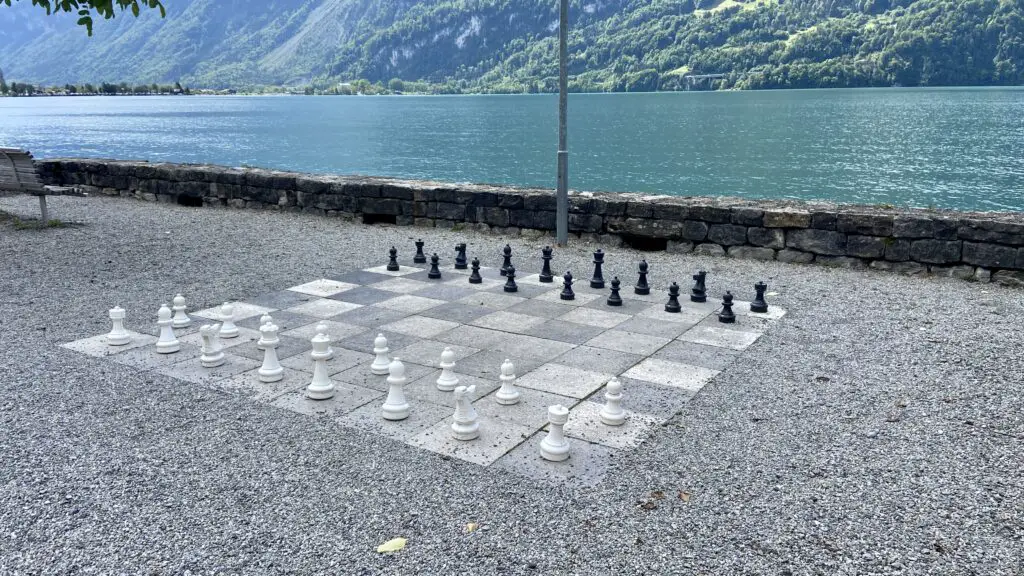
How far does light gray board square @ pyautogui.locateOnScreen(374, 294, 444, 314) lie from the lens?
776 cm

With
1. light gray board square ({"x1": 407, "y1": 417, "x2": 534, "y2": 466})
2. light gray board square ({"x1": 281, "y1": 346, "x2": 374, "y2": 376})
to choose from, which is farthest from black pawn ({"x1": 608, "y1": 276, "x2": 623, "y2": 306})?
light gray board square ({"x1": 407, "y1": 417, "x2": 534, "y2": 466})

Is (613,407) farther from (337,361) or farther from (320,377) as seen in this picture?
(337,361)

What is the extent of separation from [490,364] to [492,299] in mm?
2090

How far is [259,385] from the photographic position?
5.62m

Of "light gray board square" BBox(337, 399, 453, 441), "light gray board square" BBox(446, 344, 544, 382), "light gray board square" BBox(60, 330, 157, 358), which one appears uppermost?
"light gray board square" BBox(60, 330, 157, 358)

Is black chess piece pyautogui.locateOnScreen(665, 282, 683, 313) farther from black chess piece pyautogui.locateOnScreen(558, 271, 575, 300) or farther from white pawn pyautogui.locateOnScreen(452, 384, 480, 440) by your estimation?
white pawn pyautogui.locateOnScreen(452, 384, 480, 440)

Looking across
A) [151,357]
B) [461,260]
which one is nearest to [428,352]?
[151,357]

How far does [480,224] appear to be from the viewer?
40.3 ft

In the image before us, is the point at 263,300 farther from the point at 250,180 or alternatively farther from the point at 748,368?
the point at 250,180

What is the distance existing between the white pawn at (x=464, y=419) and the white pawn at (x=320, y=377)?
3.64 feet

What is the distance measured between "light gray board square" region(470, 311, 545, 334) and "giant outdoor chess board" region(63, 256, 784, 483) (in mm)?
19

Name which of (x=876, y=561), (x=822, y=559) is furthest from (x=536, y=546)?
(x=876, y=561)

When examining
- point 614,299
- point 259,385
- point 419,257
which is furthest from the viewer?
point 419,257

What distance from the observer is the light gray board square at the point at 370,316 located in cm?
729
